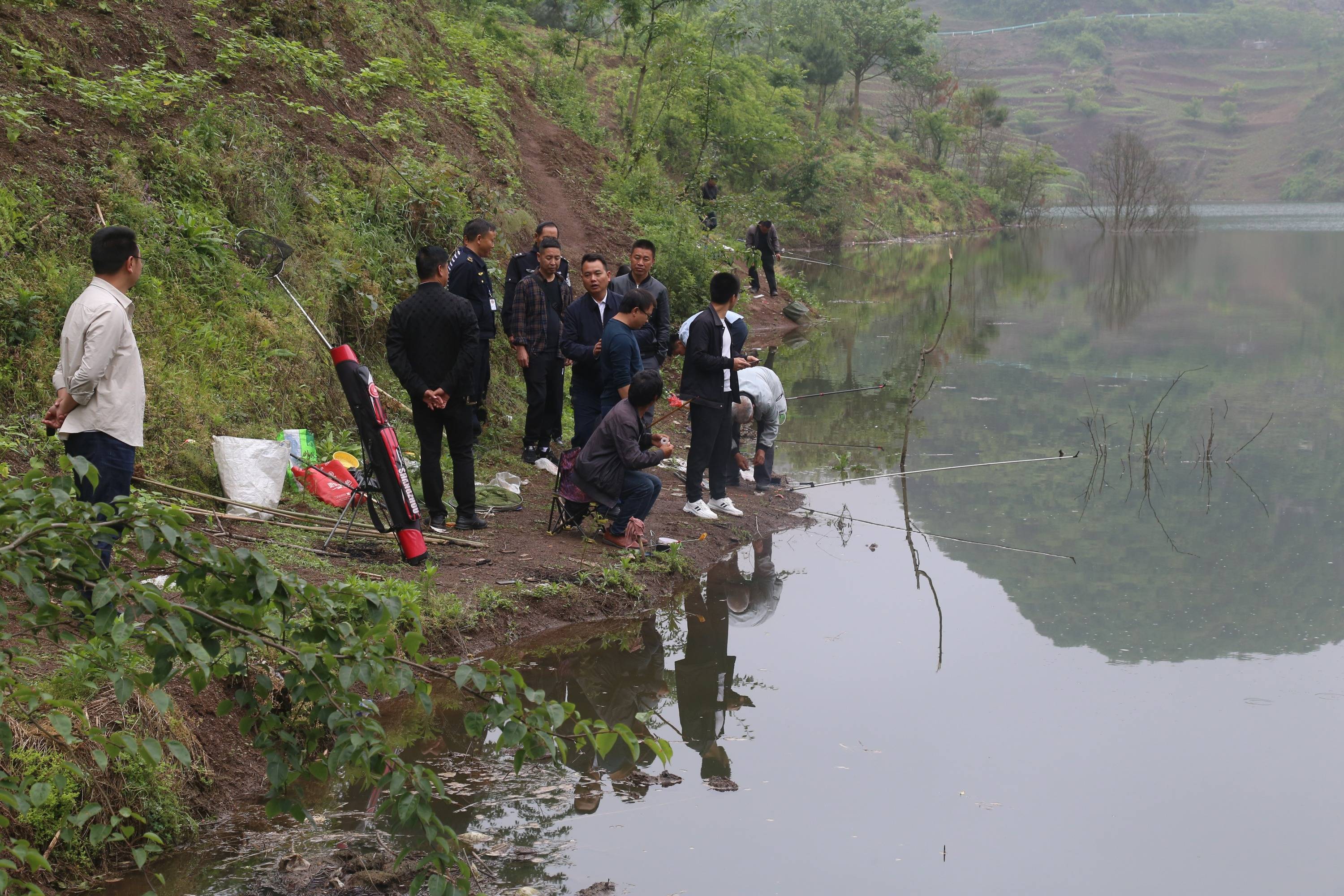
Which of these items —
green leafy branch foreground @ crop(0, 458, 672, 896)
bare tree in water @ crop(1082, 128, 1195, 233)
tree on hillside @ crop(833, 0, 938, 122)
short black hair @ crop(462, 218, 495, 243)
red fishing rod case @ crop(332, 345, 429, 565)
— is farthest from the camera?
tree on hillside @ crop(833, 0, 938, 122)

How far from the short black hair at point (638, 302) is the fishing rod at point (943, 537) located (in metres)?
2.69

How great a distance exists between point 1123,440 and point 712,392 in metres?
6.37

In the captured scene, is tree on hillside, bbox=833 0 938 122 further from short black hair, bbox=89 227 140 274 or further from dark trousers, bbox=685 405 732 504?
short black hair, bbox=89 227 140 274

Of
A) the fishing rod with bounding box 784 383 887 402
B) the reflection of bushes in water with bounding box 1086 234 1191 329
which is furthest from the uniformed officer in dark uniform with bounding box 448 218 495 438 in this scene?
the reflection of bushes in water with bounding box 1086 234 1191 329

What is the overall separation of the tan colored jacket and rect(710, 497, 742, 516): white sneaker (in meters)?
4.77

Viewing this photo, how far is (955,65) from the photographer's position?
8888 cm

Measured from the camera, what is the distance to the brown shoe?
750 cm

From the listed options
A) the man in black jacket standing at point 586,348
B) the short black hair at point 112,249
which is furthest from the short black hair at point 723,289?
the short black hair at point 112,249

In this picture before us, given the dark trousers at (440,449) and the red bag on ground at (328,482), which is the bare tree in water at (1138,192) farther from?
the red bag on ground at (328,482)

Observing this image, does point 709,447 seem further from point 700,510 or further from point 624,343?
point 624,343

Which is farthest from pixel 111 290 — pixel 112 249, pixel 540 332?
pixel 540 332

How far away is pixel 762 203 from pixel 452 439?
759 inches

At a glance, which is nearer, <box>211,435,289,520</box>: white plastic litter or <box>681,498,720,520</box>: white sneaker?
<box>211,435,289,520</box>: white plastic litter

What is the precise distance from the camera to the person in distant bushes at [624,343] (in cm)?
759
